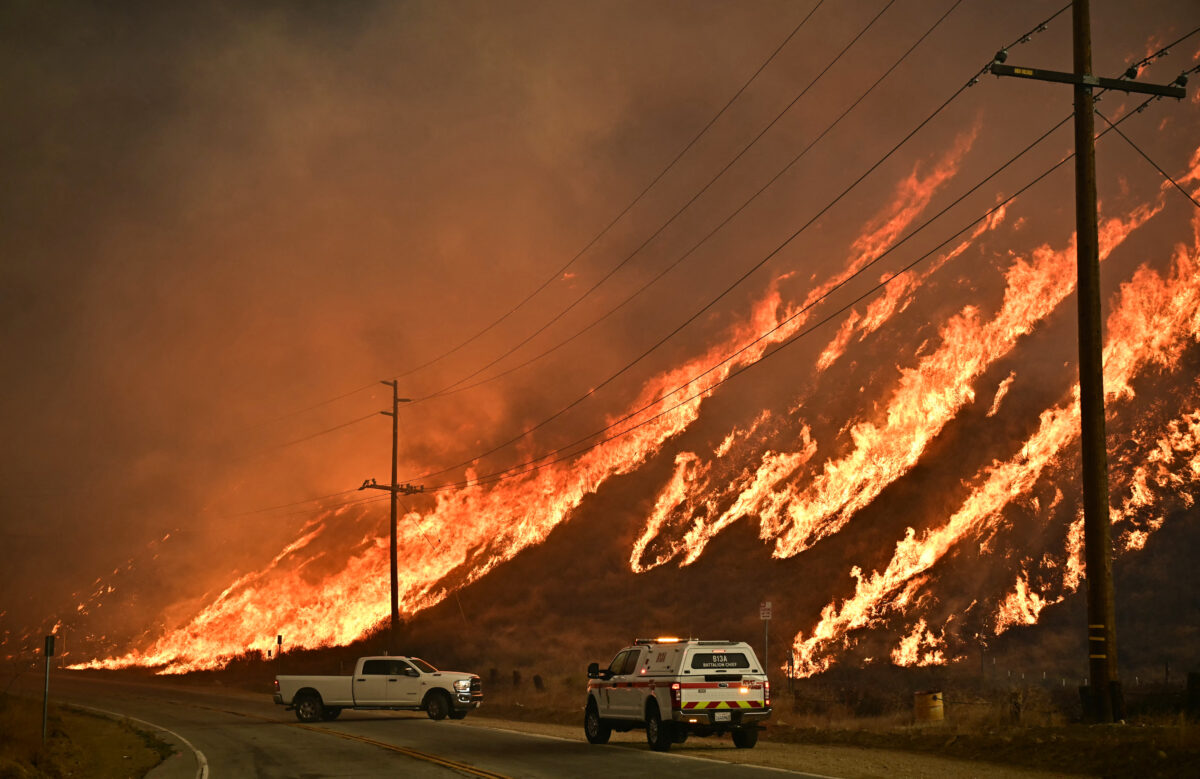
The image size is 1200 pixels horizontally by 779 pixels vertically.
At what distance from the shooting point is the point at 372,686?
37.6m

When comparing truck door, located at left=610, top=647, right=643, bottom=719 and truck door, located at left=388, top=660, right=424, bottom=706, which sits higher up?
truck door, located at left=610, top=647, right=643, bottom=719

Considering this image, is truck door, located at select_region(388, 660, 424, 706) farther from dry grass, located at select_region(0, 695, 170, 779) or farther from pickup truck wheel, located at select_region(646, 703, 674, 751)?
pickup truck wheel, located at select_region(646, 703, 674, 751)

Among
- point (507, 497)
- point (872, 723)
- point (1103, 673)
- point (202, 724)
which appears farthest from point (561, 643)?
point (1103, 673)

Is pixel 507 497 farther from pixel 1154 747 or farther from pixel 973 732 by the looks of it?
pixel 1154 747

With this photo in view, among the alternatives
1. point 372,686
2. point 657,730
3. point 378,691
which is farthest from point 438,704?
point 657,730

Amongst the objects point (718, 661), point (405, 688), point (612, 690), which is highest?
point (718, 661)

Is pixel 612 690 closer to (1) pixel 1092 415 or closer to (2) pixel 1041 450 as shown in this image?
(1) pixel 1092 415

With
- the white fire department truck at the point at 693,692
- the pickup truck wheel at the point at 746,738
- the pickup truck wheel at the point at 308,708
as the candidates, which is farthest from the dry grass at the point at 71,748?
the pickup truck wheel at the point at 746,738

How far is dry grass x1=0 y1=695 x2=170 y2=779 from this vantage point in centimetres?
2325

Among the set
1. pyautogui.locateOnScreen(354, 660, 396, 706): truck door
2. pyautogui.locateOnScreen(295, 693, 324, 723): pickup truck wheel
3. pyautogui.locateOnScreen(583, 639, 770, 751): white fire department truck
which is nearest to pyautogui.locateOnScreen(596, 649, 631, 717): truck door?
pyautogui.locateOnScreen(583, 639, 770, 751): white fire department truck

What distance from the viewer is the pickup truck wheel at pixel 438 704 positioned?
36.5m

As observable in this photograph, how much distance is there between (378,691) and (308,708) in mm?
2548

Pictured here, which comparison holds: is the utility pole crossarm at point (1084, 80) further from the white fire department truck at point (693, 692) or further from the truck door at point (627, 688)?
the truck door at point (627, 688)

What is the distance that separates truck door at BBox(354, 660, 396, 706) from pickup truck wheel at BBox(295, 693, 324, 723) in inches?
53.9
